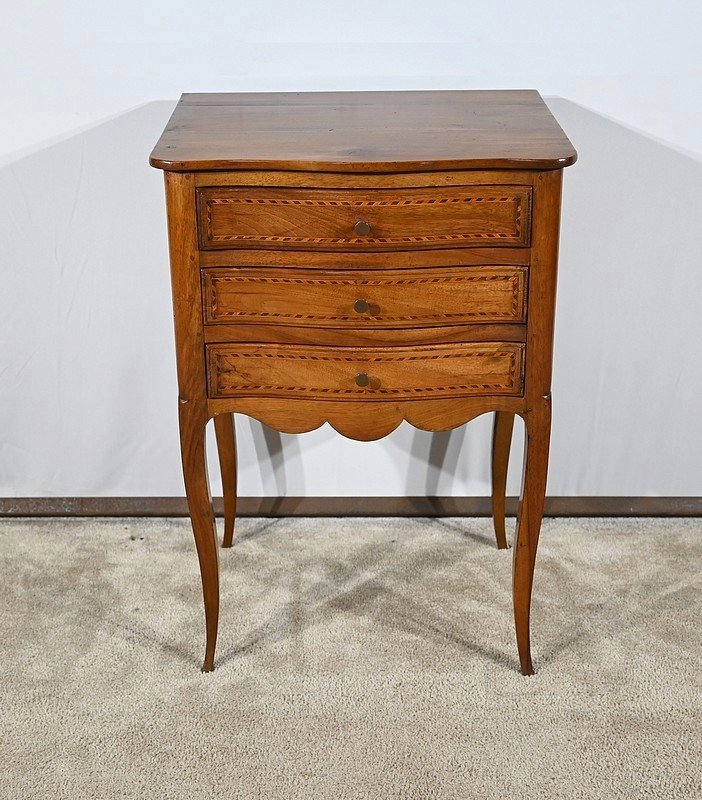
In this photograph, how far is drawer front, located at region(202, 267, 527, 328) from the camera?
4.86ft

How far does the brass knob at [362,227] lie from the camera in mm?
1441

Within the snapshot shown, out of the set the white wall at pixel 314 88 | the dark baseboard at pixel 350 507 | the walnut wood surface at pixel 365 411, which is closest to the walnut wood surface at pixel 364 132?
the white wall at pixel 314 88

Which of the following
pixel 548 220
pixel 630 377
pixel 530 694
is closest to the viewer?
pixel 548 220

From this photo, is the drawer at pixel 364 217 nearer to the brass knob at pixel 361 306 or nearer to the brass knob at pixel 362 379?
the brass knob at pixel 361 306

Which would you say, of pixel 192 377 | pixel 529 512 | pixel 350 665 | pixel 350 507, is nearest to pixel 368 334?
pixel 192 377

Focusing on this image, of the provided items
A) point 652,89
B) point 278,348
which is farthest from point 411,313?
point 652,89

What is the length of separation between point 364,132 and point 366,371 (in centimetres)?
35

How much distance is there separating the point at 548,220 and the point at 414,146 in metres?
0.21

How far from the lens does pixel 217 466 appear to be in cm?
218

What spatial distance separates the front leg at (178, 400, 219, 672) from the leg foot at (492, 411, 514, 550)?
0.61 m

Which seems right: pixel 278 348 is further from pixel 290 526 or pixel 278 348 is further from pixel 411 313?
pixel 290 526

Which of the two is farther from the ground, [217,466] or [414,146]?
[414,146]

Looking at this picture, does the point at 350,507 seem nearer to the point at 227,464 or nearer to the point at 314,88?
the point at 227,464

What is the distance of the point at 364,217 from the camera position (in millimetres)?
1443
